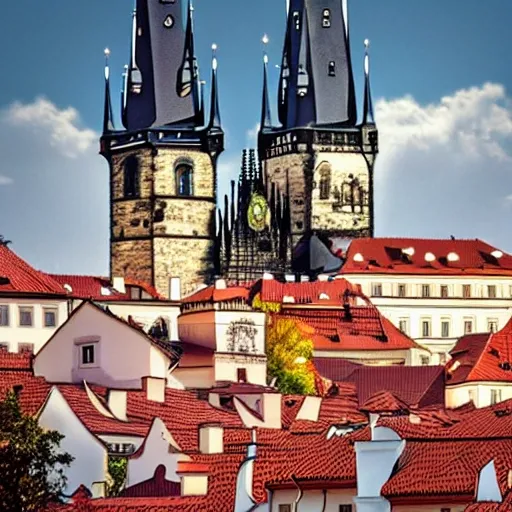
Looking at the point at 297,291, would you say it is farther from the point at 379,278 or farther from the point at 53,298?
the point at 53,298

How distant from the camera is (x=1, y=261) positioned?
3664 inches

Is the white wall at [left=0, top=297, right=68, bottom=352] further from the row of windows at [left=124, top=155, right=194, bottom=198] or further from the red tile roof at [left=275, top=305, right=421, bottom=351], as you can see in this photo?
the row of windows at [left=124, top=155, right=194, bottom=198]

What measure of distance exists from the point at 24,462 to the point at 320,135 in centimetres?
10168

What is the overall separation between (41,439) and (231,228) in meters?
98.3

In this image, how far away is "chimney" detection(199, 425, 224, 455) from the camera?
1764 inches

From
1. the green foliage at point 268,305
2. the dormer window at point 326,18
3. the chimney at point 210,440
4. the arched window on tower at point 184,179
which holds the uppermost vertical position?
the dormer window at point 326,18

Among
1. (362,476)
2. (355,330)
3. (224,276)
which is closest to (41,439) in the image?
(362,476)

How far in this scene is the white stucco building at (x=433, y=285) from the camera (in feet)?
431

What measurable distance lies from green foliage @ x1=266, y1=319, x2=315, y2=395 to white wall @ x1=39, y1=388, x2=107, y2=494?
34434 mm

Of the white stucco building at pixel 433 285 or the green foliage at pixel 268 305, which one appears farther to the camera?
the white stucco building at pixel 433 285

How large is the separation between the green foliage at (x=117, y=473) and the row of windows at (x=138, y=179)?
90.2 meters

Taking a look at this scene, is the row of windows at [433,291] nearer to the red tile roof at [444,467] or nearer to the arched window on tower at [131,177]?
the arched window on tower at [131,177]

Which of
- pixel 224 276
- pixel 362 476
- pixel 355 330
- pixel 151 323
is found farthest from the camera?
pixel 224 276

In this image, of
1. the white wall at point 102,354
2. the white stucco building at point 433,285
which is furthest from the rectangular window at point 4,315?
the white stucco building at point 433,285
